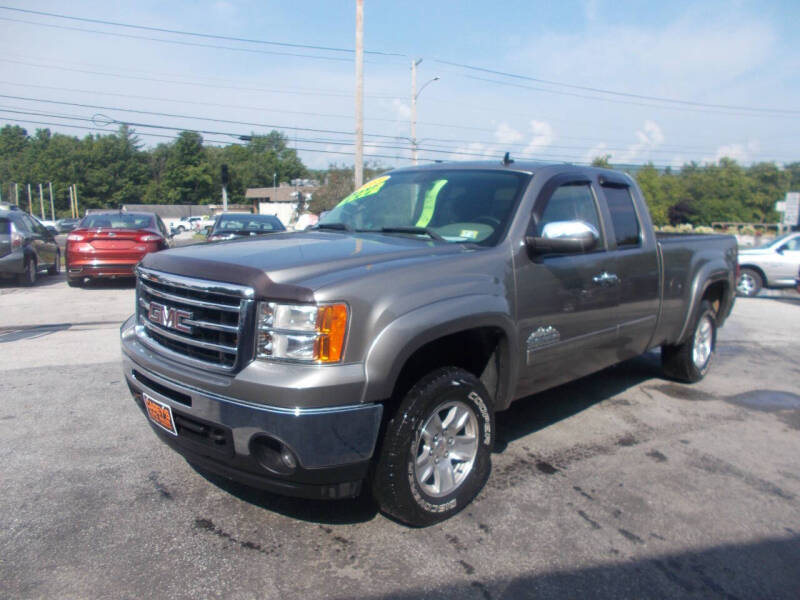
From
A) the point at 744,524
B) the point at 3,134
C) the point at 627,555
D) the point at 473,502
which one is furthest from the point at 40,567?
the point at 3,134

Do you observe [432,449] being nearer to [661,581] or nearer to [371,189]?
[661,581]

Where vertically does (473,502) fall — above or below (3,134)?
below

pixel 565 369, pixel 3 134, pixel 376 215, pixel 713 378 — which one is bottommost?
pixel 713 378

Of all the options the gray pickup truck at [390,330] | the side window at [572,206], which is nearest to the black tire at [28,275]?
the gray pickup truck at [390,330]

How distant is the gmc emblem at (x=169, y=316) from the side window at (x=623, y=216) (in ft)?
10.2

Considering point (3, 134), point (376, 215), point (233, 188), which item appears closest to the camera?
point (376, 215)

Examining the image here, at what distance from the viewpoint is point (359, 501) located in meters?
3.47

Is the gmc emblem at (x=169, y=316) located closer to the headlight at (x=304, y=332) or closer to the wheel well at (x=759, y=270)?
the headlight at (x=304, y=332)

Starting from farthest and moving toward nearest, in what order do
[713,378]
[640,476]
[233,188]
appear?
[233,188] → [713,378] → [640,476]

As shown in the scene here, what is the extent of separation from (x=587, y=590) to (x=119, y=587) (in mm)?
1976

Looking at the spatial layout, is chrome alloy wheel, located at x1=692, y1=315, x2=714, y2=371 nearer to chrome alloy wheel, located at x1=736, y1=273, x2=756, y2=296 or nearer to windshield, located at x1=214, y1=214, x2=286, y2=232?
chrome alloy wheel, located at x1=736, y1=273, x2=756, y2=296

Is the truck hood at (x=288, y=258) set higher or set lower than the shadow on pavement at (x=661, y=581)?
higher

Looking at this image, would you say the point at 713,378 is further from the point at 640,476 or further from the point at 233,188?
the point at 233,188

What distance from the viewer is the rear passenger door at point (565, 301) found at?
370 cm
